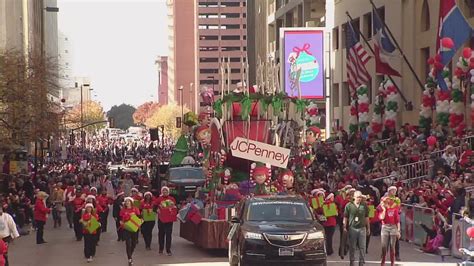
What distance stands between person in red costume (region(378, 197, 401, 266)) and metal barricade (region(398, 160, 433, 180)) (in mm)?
12452

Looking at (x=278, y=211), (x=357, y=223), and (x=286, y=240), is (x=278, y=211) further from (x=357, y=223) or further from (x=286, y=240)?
(x=357, y=223)

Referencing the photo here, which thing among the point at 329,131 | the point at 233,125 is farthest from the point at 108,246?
the point at 329,131

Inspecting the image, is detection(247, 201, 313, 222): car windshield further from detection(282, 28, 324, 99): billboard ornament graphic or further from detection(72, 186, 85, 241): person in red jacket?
detection(282, 28, 324, 99): billboard ornament graphic

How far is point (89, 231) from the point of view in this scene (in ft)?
69.8

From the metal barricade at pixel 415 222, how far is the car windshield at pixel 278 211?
206 inches

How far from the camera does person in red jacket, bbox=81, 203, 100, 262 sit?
21.0m

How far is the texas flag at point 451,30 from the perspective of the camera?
30.3m

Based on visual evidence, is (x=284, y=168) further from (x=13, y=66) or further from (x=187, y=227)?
(x=13, y=66)

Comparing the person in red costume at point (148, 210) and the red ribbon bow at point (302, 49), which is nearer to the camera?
the person in red costume at point (148, 210)

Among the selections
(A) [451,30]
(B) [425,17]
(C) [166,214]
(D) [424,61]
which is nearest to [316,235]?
(C) [166,214]

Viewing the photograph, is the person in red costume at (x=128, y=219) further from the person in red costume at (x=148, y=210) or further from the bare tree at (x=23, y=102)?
the bare tree at (x=23, y=102)

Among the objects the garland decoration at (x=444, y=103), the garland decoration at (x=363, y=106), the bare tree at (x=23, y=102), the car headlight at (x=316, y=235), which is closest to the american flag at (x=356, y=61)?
the garland decoration at (x=363, y=106)

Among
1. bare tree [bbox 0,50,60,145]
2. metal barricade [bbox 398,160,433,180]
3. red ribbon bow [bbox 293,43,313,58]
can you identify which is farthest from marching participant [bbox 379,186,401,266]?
red ribbon bow [bbox 293,43,313,58]

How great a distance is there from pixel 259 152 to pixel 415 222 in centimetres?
479
